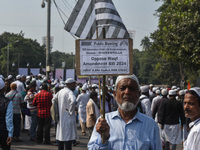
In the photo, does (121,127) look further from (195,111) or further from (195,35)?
(195,35)

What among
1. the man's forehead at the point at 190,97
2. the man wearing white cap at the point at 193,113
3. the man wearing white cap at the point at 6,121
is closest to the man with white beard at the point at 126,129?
the man wearing white cap at the point at 193,113

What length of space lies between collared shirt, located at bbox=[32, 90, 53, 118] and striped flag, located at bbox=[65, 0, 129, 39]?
6245 millimetres

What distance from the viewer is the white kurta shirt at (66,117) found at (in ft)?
27.3

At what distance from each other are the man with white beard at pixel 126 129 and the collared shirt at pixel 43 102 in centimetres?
755

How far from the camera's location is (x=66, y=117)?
845cm

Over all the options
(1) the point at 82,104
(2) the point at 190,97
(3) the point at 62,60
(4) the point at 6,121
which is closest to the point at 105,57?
(2) the point at 190,97

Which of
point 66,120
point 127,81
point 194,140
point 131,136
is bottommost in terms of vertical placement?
point 66,120

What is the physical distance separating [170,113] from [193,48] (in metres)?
8.68

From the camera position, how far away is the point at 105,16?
455 cm

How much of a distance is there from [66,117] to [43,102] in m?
2.40

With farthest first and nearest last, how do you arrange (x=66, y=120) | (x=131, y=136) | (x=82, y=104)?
(x=82, y=104)
(x=66, y=120)
(x=131, y=136)

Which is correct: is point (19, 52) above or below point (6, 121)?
above

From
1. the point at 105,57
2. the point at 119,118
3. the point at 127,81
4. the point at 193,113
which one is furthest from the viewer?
the point at 193,113

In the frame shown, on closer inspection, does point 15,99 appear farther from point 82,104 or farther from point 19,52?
point 19,52
